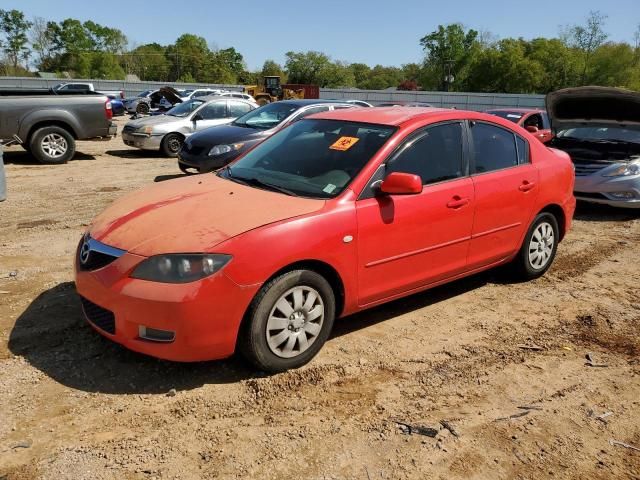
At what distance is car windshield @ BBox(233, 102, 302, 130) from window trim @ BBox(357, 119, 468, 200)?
19.9 feet

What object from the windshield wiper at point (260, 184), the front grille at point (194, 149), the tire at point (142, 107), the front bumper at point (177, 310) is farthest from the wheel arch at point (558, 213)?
the tire at point (142, 107)

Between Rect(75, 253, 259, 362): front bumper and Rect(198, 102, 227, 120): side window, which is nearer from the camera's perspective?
Rect(75, 253, 259, 362): front bumper

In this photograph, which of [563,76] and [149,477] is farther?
Answer: [563,76]

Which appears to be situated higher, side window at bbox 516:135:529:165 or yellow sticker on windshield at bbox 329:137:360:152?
yellow sticker on windshield at bbox 329:137:360:152

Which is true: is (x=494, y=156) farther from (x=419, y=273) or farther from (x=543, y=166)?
(x=419, y=273)

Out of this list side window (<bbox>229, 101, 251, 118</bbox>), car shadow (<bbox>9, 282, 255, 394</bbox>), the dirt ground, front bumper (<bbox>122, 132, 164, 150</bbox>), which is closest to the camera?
the dirt ground

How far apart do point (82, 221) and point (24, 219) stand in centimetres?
85

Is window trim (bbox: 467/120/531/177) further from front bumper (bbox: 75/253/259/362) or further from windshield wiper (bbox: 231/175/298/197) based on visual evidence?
front bumper (bbox: 75/253/259/362)

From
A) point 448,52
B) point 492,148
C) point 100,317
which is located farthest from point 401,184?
point 448,52

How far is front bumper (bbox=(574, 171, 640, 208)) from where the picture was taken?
8.04 meters

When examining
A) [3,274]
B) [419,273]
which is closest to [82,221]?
[3,274]

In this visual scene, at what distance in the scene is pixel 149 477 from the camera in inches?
104

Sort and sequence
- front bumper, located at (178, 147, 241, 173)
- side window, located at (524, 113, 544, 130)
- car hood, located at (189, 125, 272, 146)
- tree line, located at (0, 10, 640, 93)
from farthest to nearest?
tree line, located at (0, 10, 640, 93), side window, located at (524, 113, 544, 130), car hood, located at (189, 125, 272, 146), front bumper, located at (178, 147, 241, 173)

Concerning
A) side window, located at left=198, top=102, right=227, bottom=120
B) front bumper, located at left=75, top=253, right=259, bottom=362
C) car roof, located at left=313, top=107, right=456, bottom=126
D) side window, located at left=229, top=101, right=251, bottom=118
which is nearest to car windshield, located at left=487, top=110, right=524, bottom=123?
side window, located at left=229, top=101, right=251, bottom=118
